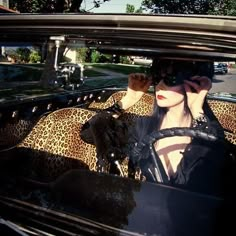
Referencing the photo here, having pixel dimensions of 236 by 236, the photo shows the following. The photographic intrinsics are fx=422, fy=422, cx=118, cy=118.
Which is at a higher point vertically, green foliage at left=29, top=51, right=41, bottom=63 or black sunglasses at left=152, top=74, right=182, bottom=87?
green foliage at left=29, top=51, right=41, bottom=63

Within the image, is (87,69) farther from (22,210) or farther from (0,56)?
(22,210)

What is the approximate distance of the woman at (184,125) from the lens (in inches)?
65.7

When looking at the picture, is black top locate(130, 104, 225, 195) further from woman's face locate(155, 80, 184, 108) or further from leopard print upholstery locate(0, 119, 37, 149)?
leopard print upholstery locate(0, 119, 37, 149)

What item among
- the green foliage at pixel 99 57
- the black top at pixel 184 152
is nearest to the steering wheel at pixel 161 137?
the black top at pixel 184 152

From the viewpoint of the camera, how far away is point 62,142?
7.64ft

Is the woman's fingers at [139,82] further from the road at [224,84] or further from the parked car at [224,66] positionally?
the parked car at [224,66]

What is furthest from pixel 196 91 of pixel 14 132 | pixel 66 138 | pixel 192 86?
pixel 14 132

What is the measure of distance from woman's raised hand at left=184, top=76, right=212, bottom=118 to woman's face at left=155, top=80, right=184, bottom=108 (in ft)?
0.11

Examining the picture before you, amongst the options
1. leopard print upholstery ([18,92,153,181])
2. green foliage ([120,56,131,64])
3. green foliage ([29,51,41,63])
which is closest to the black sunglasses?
green foliage ([120,56,131,64])

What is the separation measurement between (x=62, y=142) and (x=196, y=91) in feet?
2.94

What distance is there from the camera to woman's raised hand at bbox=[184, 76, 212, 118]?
1.68 metres

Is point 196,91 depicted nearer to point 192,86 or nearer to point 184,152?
point 192,86

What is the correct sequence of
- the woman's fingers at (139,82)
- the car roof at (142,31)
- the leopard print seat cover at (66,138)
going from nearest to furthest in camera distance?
the car roof at (142,31) → the woman's fingers at (139,82) → the leopard print seat cover at (66,138)

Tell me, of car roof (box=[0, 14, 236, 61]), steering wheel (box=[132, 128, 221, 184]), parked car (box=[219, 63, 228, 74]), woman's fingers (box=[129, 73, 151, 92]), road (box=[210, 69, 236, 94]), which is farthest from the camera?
woman's fingers (box=[129, 73, 151, 92])
